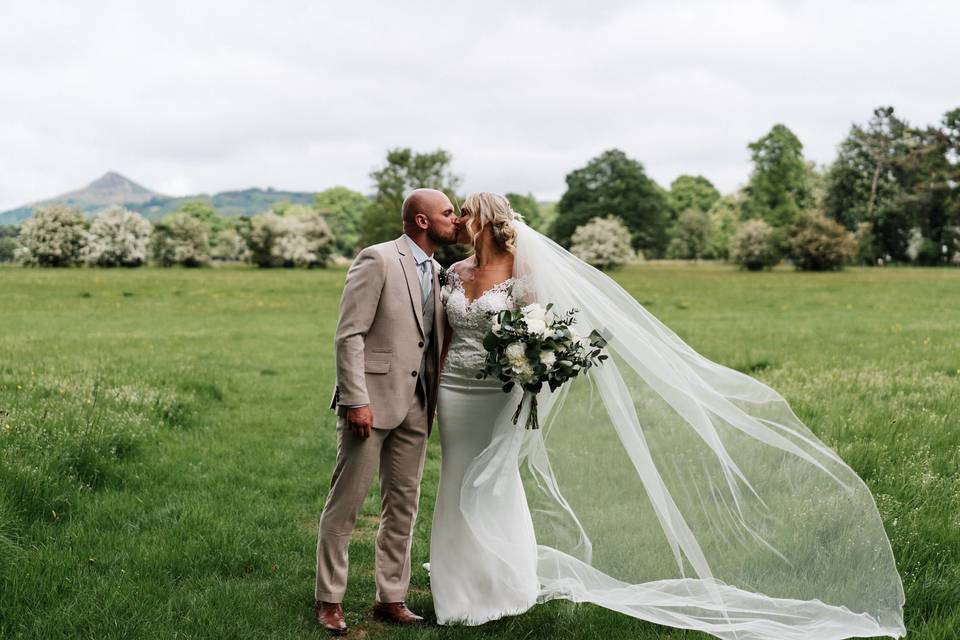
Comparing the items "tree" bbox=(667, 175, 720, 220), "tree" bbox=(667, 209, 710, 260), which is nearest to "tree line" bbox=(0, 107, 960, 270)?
"tree" bbox=(667, 209, 710, 260)

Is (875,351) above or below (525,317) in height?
below

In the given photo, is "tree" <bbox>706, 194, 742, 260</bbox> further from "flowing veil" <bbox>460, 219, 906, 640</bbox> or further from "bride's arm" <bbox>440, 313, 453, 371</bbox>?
"bride's arm" <bbox>440, 313, 453, 371</bbox>

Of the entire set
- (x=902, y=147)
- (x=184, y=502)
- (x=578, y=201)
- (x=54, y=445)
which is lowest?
(x=184, y=502)

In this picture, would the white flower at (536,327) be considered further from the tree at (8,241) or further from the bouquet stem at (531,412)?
the tree at (8,241)

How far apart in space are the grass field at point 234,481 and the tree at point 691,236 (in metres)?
87.0

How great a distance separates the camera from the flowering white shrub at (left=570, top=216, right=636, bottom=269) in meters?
72.9

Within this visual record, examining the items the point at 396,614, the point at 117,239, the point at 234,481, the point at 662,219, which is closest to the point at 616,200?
the point at 662,219

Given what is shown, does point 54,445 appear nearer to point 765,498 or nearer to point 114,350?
point 765,498

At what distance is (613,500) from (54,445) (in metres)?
5.69

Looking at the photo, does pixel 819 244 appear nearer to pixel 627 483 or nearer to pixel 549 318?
pixel 627 483

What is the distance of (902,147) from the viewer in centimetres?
8350

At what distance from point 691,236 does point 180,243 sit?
6547 centimetres

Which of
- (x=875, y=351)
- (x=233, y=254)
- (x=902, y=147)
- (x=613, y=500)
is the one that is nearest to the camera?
(x=613, y=500)

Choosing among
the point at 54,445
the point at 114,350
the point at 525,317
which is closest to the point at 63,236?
the point at 114,350
